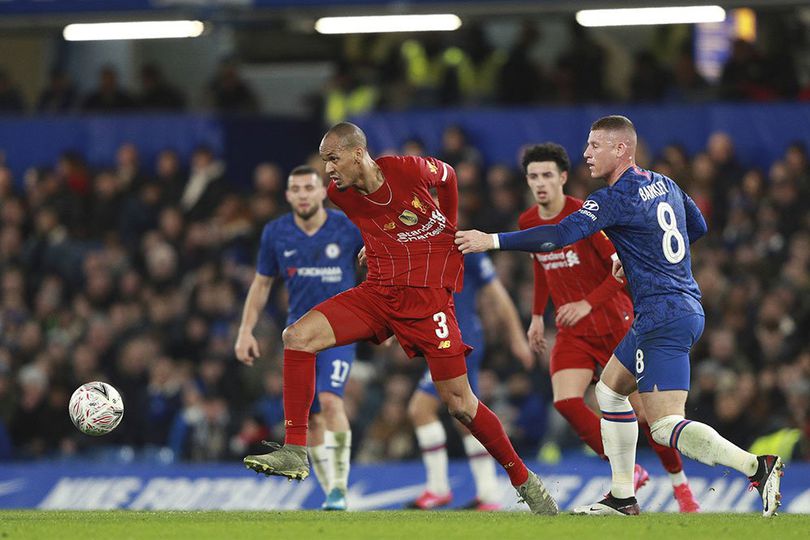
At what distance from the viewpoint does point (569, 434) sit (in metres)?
14.8

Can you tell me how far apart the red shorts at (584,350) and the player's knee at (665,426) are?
174 cm

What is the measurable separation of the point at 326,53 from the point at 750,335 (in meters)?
9.95

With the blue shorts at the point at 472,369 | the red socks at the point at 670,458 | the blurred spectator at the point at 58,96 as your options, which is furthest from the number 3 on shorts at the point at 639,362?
the blurred spectator at the point at 58,96

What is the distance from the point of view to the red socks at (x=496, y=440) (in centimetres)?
919

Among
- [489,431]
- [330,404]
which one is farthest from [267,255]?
[489,431]

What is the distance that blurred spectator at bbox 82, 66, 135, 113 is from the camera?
2022 centimetres

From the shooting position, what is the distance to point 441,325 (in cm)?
916

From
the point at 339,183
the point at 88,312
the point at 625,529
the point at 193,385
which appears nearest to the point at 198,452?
the point at 193,385

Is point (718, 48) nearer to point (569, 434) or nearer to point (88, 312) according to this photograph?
point (569, 434)

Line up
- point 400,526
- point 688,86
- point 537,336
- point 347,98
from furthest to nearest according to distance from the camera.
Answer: point 347,98, point 688,86, point 537,336, point 400,526

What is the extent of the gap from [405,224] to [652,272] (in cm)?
152

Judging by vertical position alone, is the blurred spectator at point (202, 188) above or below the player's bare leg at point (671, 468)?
above

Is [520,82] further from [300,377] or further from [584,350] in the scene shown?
[300,377]

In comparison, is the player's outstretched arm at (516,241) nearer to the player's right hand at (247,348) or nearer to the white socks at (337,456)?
the player's right hand at (247,348)
